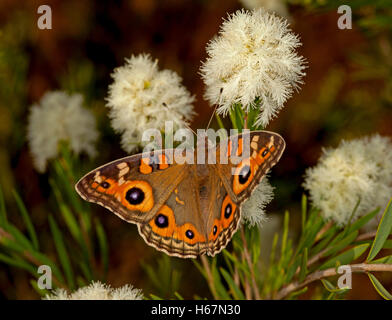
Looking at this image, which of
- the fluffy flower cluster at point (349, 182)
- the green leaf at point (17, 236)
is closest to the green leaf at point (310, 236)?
the fluffy flower cluster at point (349, 182)

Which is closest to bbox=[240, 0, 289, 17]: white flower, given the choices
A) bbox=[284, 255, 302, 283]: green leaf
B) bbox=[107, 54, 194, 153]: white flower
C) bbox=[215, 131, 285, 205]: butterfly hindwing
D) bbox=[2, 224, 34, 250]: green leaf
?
bbox=[107, 54, 194, 153]: white flower

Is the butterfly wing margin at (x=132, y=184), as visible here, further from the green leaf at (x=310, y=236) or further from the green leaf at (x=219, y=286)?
the green leaf at (x=310, y=236)

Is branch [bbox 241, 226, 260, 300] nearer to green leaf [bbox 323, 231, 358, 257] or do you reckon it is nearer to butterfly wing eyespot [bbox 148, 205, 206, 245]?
butterfly wing eyespot [bbox 148, 205, 206, 245]

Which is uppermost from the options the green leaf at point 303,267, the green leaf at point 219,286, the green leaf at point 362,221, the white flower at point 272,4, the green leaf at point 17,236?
the white flower at point 272,4

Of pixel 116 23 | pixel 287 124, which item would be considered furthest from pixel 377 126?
pixel 116 23

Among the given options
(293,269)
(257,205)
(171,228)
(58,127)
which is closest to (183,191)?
(171,228)

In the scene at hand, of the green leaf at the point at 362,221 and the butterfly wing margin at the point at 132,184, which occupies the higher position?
the butterfly wing margin at the point at 132,184

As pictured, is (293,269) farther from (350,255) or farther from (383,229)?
(383,229)
